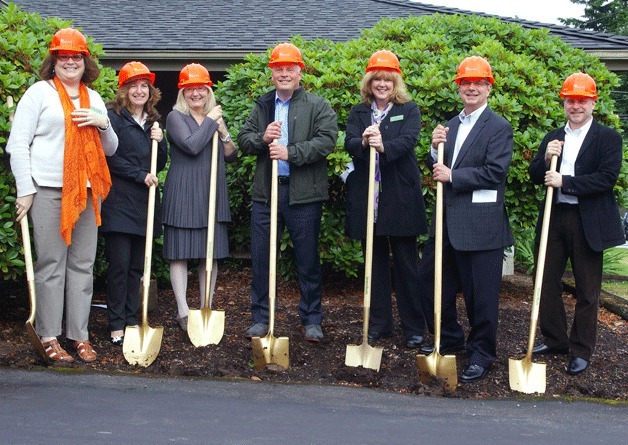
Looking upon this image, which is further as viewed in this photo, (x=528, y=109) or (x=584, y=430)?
(x=528, y=109)

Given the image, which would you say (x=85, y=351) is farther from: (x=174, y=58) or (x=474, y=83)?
(x=174, y=58)

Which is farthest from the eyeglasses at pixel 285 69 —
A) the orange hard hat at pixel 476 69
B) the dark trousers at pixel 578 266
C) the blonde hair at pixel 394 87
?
the dark trousers at pixel 578 266

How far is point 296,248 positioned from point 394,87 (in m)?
1.39

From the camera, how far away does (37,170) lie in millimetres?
5715

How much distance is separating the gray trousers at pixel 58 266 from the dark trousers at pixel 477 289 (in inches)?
95.4

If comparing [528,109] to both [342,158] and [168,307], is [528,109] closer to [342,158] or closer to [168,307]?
[342,158]

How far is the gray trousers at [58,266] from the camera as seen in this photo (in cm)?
577

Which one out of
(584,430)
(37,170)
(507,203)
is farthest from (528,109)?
(37,170)

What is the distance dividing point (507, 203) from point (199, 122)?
121 inches

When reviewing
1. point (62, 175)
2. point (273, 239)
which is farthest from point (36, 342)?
point (273, 239)

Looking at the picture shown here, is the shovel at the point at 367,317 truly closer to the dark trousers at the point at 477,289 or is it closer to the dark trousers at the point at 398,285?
the dark trousers at the point at 398,285

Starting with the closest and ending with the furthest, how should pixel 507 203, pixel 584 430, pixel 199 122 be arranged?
1. pixel 584 430
2. pixel 199 122
3. pixel 507 203

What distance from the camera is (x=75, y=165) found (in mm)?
5754

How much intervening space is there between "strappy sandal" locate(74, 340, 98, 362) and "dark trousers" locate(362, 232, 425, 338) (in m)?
2.08
